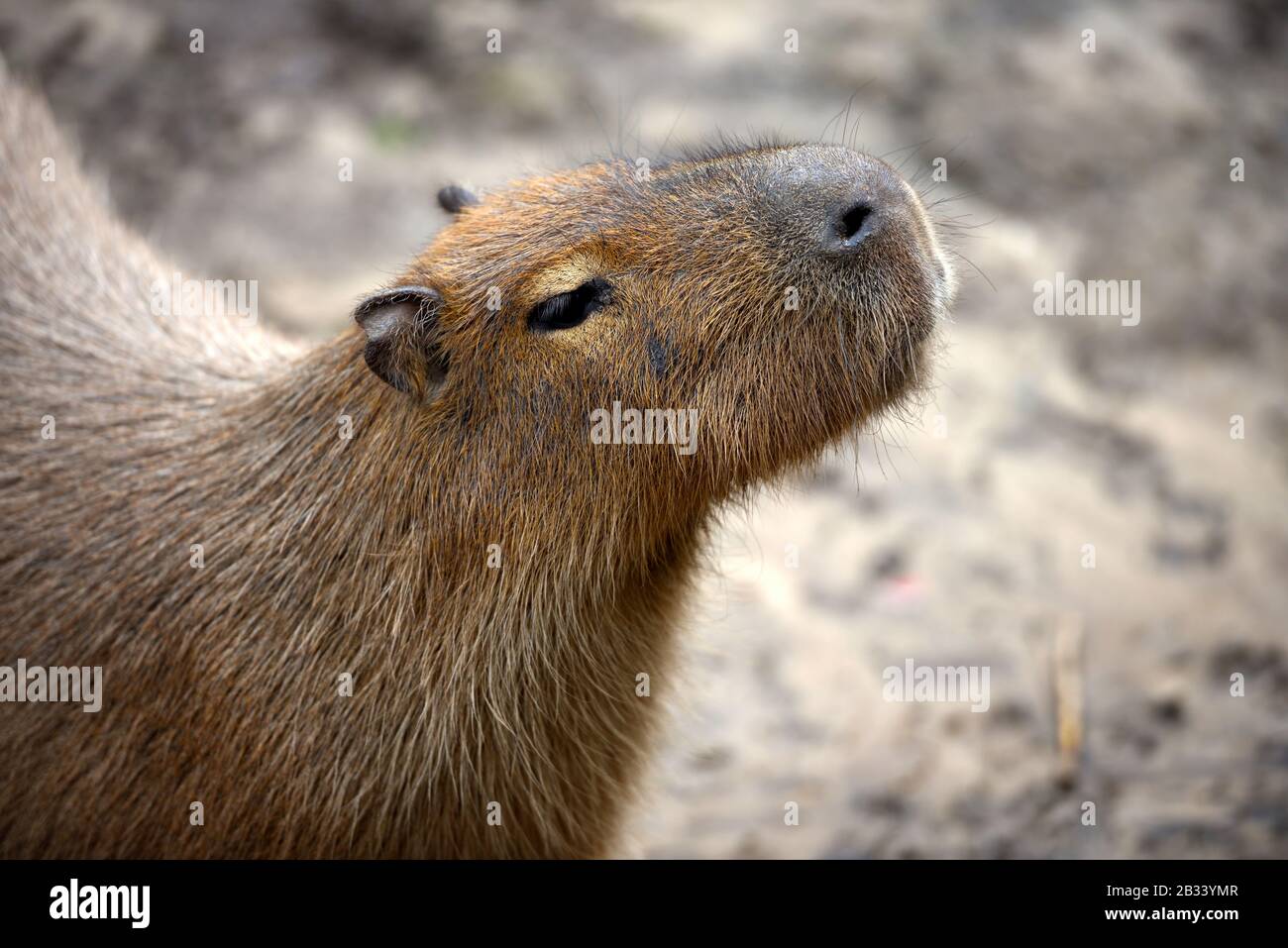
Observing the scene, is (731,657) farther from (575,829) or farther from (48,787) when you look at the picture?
(48,787)

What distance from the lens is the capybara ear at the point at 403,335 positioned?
2963 mm

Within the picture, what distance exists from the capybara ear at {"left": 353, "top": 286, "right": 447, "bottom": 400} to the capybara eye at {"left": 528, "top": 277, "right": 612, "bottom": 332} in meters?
0.25

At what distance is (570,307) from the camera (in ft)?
9.86
